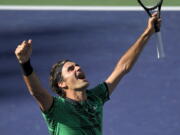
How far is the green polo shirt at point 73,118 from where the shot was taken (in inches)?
208

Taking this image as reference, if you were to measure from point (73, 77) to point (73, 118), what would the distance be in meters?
0.37

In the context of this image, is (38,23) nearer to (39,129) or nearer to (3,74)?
(3,74)

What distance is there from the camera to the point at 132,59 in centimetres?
603

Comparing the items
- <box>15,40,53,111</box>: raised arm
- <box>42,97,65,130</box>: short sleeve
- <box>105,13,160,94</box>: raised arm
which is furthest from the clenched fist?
<box>105,13,160,94</box>: raised arm

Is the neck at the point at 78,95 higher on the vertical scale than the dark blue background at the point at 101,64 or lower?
higher

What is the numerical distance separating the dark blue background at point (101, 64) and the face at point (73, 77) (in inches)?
88.1

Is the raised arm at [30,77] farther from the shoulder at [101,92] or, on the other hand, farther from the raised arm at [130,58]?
the raised arm at [130,58]

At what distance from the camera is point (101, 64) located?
8.72m

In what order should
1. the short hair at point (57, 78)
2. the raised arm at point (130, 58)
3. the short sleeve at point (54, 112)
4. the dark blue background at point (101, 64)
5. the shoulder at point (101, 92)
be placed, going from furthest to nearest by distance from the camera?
1. the dark blue background at point (101, 64)
2. the raised arm at point (130, 58)
3. the shoulder at point (101, 92)
4. the short hair at point (57, 78)
5. the short sleeve at point (54, 112)

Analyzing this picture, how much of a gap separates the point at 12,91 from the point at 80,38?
151 cm
